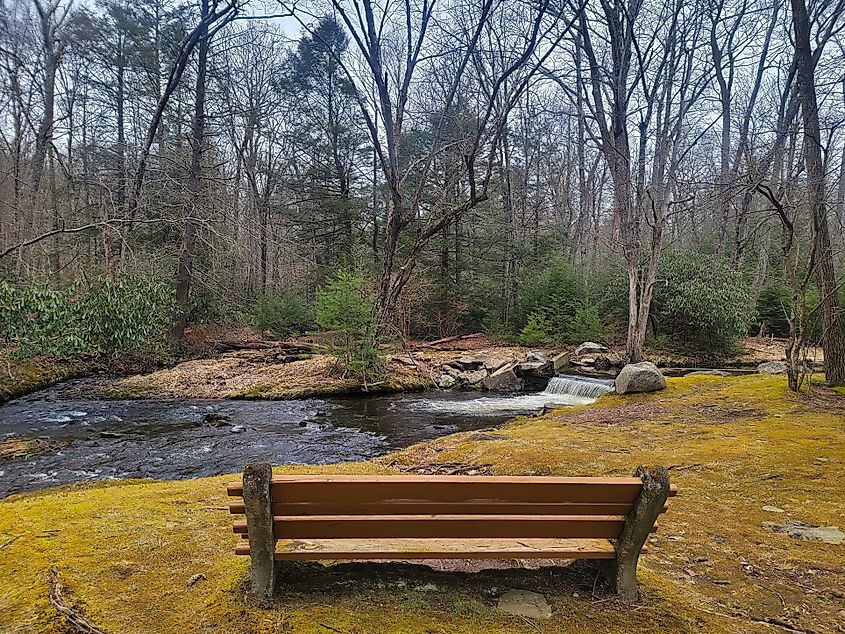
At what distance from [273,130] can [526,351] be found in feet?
50.2

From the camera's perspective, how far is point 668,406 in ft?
29.7

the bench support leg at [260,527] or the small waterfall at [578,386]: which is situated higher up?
the bench support leg at [260,527]

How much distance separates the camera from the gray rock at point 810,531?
372 cm

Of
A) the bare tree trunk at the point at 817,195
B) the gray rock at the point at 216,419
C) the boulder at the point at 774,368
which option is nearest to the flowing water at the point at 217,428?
the gray rock at the point at 216,419

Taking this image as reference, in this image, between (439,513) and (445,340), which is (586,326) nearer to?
(445,340)

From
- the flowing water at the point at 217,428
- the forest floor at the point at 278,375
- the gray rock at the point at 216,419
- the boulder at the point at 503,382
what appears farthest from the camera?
the boulder at the point at 503,382

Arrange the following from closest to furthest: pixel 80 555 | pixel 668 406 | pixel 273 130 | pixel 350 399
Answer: pixel 80 555 < pixel 668 406 < pixel 350 399 < pixel 273 130

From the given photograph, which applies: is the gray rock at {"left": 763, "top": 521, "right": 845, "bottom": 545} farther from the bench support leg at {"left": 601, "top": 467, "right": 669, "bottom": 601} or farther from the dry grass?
the dry grass

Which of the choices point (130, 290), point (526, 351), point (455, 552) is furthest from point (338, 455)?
point (526, 351)

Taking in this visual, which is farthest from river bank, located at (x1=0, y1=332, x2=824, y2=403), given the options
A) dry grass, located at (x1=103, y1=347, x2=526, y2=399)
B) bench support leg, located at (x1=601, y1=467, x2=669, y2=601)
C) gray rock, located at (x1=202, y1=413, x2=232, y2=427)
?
bench support leg, located at (x1=601, y1=467, x2=669, y2=601)

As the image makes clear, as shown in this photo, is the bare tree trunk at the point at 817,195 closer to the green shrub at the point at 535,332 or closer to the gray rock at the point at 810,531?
the gray rock at the point at 810,531

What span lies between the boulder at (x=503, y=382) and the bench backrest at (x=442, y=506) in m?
11.3

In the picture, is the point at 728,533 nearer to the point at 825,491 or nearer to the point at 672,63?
the point at 825,491

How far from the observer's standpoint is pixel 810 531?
3867 millimetres
